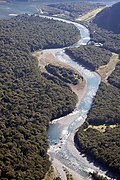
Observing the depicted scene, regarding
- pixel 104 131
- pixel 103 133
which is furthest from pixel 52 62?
pixel 103 133

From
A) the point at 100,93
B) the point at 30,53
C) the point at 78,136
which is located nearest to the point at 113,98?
the point at 100,93

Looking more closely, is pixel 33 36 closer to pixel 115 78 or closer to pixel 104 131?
pixel 115 78

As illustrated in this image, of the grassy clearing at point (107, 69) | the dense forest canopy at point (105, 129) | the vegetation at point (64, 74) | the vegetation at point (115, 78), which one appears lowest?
the grassy clearing at point (107, 69)

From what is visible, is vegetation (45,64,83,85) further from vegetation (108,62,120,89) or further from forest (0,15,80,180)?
vegetation (108,62,120,89)

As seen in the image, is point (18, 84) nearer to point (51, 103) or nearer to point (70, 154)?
point (51, 103)

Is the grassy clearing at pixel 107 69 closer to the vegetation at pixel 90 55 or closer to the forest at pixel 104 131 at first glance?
the vegetation at pixel 90 55

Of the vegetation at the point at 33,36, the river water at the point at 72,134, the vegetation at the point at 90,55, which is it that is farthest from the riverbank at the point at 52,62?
the vegetation at the point at 90,55
